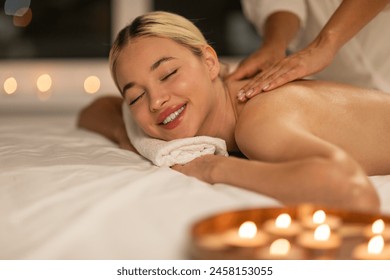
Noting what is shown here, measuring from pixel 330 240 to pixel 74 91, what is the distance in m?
2.65

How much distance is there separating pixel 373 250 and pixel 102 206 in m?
0.39

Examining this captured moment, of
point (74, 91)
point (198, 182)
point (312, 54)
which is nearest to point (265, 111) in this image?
point (198, 182)

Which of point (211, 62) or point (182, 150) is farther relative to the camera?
point (211, 62)

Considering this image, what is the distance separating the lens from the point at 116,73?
1272 mm

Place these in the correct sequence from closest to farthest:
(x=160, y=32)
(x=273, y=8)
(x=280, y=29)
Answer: (x=160, y=32) < (x=280, y=29) < (x=273, y=8)

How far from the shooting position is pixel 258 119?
103 centimetres

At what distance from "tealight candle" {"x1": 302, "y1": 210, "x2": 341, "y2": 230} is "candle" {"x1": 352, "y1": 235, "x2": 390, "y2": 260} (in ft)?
0.15

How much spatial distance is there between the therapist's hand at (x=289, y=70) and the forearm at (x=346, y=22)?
3cm

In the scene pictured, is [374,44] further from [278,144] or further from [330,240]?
[330,240]

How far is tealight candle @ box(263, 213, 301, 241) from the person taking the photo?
0.69 m

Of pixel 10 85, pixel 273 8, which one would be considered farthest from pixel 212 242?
pixel 10 85

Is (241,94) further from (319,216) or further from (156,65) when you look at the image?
(319,216)

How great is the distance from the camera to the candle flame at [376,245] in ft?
2.18

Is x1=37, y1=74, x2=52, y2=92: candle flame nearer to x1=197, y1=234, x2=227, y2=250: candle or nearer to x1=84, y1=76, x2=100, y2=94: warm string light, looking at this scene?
x1=84, y1=76, x2=100, y2=94: warm string light
